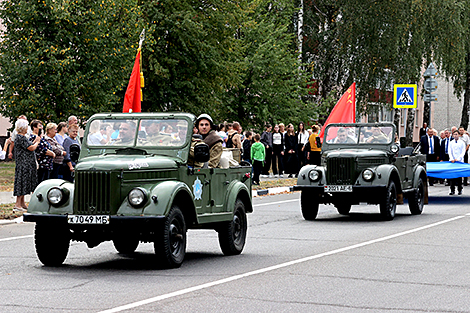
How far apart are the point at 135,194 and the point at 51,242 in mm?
1316

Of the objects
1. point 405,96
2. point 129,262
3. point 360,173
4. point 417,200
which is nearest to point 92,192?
point 129,262

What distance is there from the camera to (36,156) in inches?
693

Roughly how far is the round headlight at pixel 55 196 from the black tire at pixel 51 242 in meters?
0.30

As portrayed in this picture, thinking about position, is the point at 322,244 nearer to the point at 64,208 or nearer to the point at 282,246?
the point at 282,246

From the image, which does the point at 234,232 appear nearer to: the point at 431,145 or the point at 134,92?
the point at 134,92

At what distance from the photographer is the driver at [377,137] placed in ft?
59.1

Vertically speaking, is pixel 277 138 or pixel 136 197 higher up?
pixel 277 138

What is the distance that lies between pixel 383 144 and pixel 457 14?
24.1 meters

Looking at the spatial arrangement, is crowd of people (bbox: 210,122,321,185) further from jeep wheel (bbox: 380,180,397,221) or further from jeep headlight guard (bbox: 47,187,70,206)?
jeep headlight guard (bbox: 47,187,70,206)

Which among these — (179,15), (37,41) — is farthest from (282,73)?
(37,41)

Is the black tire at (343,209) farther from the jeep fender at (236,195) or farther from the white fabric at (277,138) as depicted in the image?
the white fabric at (277,138)

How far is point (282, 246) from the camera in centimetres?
1243

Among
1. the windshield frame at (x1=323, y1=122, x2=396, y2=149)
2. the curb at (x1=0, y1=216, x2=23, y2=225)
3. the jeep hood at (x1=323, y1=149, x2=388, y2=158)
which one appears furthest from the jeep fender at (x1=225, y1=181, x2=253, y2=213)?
the windshield frame at (x1=323, y1=122, x2=396, y2=149)

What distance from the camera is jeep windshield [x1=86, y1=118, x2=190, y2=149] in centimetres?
1059
